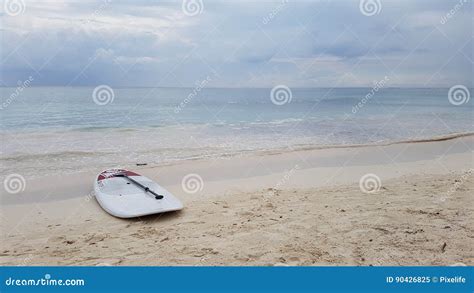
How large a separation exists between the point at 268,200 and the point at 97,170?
14.1 feet

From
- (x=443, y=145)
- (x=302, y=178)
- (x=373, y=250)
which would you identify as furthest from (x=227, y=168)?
(x=443, y=145)

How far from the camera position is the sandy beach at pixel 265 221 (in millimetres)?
4160

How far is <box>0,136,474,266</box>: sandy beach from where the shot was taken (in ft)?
13.6

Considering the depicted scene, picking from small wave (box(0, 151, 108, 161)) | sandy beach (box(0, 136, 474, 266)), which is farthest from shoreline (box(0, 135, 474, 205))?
small wave (box(0, 151, 108, 161))

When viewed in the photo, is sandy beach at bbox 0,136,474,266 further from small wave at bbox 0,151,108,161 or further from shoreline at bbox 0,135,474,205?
small wave at bbox 0,151,108,161

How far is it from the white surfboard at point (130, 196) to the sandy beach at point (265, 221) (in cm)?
12

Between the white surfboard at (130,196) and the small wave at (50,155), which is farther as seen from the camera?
the small wave at (50,155)

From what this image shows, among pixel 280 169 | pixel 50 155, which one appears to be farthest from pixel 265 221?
pixel 50 155

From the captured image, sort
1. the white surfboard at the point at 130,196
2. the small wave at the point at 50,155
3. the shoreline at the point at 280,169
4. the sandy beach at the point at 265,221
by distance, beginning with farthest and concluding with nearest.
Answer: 1. the small wave at the point at 50,155
2. the shoreline at the point at 280,169
3. the white surfboard at the point at 130,196
4. the sandy beach at the point at 265,221

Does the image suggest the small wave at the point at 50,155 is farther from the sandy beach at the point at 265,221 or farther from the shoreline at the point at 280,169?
the sandy beach at the point at 265,221

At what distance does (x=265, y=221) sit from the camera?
5109 mm

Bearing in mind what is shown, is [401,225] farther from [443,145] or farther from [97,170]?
[443,145]

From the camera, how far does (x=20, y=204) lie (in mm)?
6152

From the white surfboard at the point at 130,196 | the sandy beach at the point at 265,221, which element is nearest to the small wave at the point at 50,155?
the sandy beach at the point at 265,221
